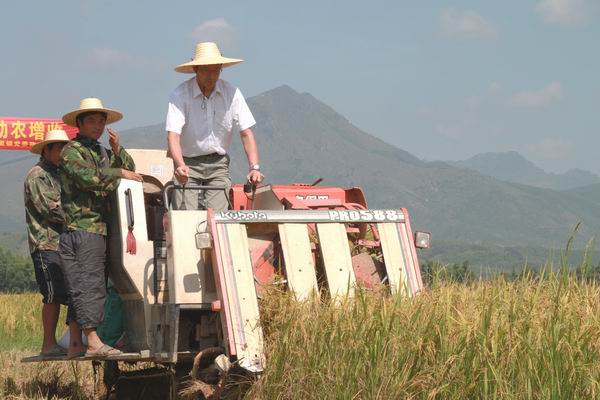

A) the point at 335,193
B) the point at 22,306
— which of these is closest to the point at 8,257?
the point at 22,306

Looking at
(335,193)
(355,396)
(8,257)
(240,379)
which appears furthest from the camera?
(8,257)

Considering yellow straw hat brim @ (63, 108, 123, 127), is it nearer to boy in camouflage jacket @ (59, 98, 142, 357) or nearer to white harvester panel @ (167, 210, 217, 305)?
boy in camouflage jacket @ (59, 98, 142, 357)

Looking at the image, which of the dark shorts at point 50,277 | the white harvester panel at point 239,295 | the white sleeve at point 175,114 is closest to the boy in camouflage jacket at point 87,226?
the white sleeve at point 175,114

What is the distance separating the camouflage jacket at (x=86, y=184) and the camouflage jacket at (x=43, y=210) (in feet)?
2.32

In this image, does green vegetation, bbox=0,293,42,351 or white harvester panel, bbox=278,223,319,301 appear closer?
white harvester panel, bbox=278,223,319,301

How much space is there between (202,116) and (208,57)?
0.45m

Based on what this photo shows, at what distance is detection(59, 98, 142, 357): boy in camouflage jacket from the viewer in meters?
8.01

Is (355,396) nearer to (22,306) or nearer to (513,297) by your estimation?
(513,297)

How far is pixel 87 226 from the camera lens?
814cm

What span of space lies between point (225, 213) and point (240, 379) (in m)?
1.10

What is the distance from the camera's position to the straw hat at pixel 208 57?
8.34 metres

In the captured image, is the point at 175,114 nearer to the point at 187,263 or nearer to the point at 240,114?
the point at 240,114

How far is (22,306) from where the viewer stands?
18.6 meters

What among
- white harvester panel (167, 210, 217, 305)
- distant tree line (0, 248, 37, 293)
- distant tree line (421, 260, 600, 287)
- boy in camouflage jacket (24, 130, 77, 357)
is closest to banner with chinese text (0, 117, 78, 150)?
boy in camouflage jacket (24, 130, 77, 357)
